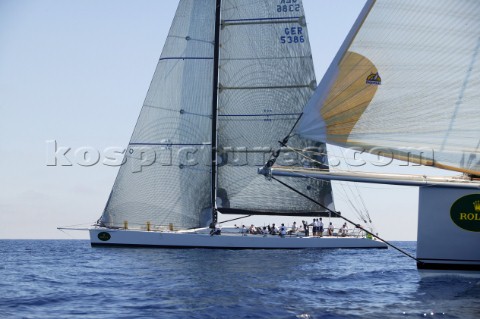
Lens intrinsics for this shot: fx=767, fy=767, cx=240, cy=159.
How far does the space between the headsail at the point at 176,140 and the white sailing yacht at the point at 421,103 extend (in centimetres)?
2049

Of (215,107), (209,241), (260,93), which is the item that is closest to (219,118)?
(215,107)

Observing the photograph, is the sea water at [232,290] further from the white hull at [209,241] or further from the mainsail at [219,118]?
the mainsail at [219,118]

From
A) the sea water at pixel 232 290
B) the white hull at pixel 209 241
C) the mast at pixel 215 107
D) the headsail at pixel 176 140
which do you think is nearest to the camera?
the sea water at pixel 232 290

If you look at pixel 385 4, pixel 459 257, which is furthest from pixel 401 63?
pixel 459 257

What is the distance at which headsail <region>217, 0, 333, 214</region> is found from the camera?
39906 mm

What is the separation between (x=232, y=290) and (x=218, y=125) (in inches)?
808

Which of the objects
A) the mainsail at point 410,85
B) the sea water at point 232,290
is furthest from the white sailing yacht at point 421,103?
the sea water at point 232,290

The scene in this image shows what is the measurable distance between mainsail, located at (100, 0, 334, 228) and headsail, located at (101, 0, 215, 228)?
0.05 meters

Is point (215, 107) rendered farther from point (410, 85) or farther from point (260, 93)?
point (410, 85)

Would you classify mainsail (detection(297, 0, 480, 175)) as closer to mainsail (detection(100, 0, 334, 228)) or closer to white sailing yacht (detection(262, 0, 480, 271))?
white sailing yacht (detection(262, 0, 480, 271))

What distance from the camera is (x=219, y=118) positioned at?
1588 inches

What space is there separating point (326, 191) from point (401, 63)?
70.4ft

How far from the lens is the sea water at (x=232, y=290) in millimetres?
17125

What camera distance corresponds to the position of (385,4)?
62.0ft
